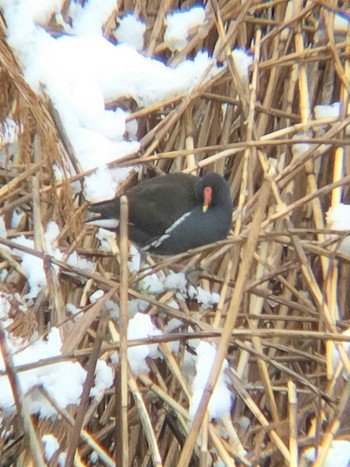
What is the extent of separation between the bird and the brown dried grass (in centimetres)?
5

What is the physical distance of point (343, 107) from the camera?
1931 mm

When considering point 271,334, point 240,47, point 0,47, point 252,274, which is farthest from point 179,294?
point 0,47

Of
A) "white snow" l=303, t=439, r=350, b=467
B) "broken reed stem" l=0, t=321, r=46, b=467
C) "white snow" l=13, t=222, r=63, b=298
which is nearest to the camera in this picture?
"broken reed stem" l=0, t=321, r=46, b=467

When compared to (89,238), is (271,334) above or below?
below

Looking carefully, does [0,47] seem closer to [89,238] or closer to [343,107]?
[89,238]

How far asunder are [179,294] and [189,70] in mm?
511

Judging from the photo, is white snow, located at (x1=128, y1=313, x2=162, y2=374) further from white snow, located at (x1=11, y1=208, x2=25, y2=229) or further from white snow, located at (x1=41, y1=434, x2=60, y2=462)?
white snow, located at (x1=11, y1=208, x2=25, y2=229)

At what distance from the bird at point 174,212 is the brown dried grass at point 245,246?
5cm

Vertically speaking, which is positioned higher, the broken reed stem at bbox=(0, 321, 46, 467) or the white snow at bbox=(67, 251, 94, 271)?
the white snow at bbox=(67, 251, 94, 271)

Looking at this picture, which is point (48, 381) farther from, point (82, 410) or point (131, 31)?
point (131, 31)

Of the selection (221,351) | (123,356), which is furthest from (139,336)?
(221,351)

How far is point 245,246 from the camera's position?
1593mm

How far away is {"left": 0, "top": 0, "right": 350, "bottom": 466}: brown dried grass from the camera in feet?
4.93

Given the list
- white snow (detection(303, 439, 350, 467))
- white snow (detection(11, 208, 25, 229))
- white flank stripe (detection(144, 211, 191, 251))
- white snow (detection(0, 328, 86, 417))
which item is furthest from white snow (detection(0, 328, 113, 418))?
white flank stripe (detection(144, 211, 191, 251))
